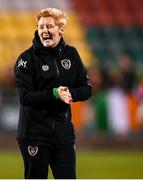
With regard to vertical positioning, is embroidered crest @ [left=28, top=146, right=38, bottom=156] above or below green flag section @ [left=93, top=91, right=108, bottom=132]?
below

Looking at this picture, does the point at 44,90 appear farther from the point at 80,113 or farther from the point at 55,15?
the point at 80,113

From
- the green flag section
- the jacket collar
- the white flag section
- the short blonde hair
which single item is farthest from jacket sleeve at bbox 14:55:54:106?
the white flag section

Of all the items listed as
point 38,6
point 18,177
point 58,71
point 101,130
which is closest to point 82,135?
point 101,130

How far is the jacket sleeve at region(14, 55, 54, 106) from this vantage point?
5.80m

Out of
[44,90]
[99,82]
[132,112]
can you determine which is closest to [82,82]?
[44,90]

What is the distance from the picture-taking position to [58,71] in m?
5.95

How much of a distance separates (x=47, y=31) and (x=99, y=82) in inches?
419

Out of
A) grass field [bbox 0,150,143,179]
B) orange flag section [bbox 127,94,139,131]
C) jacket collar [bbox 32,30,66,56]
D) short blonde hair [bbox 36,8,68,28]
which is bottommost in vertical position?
jacket collar [bbox 32,30,66,56]

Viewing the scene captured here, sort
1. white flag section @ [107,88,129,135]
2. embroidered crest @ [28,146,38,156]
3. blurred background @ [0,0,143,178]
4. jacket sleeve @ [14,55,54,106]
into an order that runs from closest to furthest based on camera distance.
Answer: jacket sleeve @ [14,55,54,106] < embroidered crest @ [28,146,38,156] < blurred background @ [0,0,143,178] < white flag section @ [107,88,129,135]

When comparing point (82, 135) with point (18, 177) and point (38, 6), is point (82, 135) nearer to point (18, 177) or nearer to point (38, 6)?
point (18, 177)

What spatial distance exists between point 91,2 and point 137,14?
5.40 feet

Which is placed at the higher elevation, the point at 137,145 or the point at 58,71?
the point at 137,145

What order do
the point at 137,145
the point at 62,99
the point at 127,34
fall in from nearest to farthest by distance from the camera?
the point at 62,99, the point at 137,145, the point at 127,34

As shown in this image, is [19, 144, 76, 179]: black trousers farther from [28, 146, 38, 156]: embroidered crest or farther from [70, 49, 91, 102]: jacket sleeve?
[70, 49, 91, 102]: jacket sleeve
